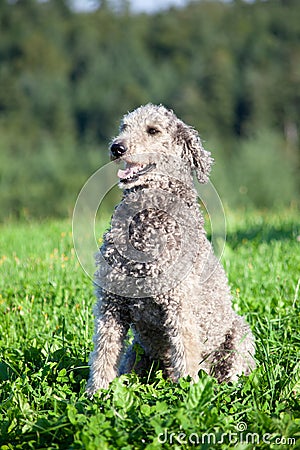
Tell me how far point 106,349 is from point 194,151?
1453mm

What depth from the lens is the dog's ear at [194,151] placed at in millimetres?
4449

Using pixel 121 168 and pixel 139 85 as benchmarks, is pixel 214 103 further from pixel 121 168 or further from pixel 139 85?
pixel 121 168

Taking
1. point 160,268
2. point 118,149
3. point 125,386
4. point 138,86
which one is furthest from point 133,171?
point 138,86

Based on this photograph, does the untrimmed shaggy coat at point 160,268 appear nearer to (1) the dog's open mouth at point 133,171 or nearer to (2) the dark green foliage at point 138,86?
(1) the dog's open mouth at point 133,171

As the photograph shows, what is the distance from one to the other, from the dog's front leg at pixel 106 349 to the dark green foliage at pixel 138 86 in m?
30.5

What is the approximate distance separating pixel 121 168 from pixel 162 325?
1.08 m

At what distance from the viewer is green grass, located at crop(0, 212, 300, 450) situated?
3.39 meters

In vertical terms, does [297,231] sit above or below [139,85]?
→ below

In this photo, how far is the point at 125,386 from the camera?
3770mm


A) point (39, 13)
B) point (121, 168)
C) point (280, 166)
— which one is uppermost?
point (39, 13)

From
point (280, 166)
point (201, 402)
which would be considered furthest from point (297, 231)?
point (280, 166)

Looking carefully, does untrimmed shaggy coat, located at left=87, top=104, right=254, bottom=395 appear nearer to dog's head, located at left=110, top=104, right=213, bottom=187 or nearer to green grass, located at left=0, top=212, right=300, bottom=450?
dog's head, located at left=110, top=104, right=213, bottom=187

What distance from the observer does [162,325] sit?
422 cm

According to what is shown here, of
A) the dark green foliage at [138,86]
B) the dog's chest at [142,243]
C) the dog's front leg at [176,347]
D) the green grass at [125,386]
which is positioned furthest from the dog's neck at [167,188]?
the dark green foliage at [138,86]
